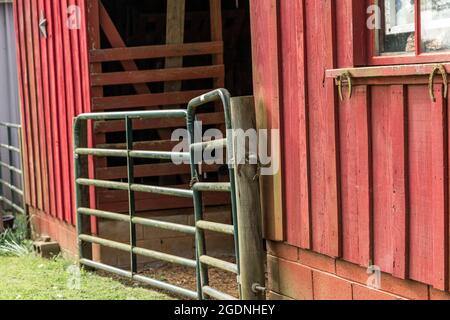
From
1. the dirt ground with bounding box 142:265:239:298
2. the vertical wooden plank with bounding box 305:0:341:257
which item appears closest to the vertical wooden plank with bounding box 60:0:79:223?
the dirt ground with bounding box 142:265:239:298

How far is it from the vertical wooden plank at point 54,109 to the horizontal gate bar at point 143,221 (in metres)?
1.29

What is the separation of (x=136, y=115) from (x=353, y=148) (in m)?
2.49

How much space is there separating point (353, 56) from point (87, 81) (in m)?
3.72

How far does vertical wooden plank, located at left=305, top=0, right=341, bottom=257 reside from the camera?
4586 mm

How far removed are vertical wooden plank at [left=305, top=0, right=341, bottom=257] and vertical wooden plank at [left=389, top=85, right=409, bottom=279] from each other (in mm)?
510

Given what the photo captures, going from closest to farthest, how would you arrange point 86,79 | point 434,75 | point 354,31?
point 434,75, point 354,31, point 86,79

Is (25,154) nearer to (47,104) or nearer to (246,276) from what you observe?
(47,104)

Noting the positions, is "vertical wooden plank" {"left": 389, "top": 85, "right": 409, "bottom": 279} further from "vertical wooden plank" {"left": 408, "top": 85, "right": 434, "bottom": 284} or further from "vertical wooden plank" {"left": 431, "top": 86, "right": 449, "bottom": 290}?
"vertical wooden plank" {"left": 431, "top": 86, "right": 449, "bottom": 290}

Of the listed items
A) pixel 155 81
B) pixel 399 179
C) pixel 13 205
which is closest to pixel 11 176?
pixel 13 205

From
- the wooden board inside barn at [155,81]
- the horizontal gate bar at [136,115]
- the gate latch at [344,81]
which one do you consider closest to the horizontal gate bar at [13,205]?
the wooden board inside barn at [155,81]

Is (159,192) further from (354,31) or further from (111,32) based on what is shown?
(354,31)

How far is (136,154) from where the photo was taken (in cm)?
656

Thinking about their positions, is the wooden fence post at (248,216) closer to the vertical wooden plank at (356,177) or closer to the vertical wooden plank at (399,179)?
the vertical wooden plank at (356,177)

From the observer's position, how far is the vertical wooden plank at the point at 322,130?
459 centimetres
